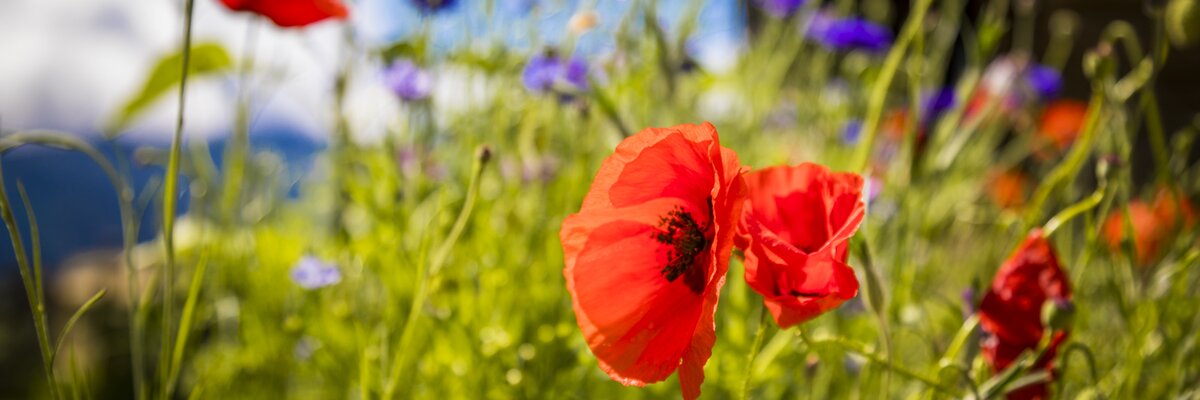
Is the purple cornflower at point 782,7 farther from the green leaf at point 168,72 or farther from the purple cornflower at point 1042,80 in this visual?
the green leaf at point 168,72

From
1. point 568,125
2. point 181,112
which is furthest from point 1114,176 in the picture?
point 568,125

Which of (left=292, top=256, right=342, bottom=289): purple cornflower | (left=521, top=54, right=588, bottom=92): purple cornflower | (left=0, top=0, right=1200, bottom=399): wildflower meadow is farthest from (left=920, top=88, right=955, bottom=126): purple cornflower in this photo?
(left=292, top=256, right=342, bottom=289): purple cornflower

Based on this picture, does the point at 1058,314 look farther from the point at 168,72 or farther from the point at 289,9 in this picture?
the point at 168,72

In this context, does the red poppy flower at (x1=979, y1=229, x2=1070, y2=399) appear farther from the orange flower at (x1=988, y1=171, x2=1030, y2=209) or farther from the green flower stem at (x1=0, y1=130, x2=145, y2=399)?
the orange flower at (x1=988, y1=171, x2=1030, y2=209)

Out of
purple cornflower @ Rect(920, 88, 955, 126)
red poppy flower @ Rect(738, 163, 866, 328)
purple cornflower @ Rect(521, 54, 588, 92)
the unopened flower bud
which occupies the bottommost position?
purple cornflower @ Rect(920, 88, 955, 126)

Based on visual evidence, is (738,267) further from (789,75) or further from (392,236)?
(789,75)

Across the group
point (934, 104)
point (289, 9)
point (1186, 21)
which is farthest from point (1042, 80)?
point (289, 9)

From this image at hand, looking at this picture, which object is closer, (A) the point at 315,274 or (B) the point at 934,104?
(A) the point at 315,274
